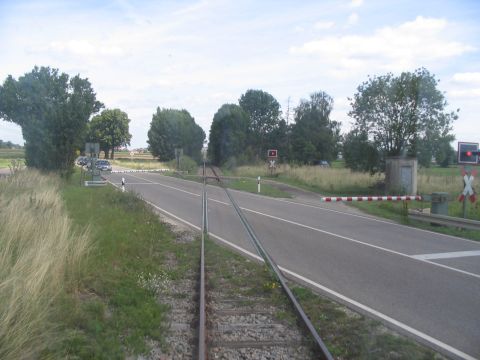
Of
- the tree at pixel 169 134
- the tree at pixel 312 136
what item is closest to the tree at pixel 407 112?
the tree at pixel 312 136

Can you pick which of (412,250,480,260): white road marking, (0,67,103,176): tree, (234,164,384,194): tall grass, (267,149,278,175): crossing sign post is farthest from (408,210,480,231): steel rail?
(267,149,278,175): crossing sign post

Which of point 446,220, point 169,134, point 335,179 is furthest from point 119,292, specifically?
point 169,134

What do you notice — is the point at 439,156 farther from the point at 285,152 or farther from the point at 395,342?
the point at 285,152

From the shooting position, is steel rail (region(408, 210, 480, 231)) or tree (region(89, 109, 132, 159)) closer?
steel rail (region(408, 210, 480, 231))

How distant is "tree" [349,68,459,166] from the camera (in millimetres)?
30297

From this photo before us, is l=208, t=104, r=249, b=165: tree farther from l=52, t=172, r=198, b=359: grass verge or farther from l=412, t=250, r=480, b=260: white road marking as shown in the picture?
l=412, t=250, r=480, b=260: white road marking

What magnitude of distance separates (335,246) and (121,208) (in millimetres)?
7278

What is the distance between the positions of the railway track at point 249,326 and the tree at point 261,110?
82455mm

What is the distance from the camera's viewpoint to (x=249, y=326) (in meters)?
6.28

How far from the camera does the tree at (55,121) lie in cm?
2789

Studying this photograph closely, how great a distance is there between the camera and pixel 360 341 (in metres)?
5.70

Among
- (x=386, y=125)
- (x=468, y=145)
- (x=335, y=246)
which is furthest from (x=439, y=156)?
(x=335, y=246)

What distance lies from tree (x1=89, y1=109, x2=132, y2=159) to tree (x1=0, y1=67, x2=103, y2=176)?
65.8 meters

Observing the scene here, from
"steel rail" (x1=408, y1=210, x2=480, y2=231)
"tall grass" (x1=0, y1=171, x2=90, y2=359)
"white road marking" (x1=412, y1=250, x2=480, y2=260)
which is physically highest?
"tall grass" (x1=0, y1=171, x2=90, y2=359)
